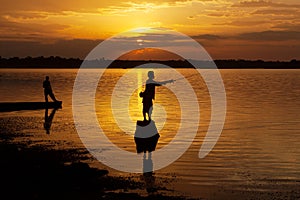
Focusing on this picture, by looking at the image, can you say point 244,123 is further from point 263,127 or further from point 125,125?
point 125,125

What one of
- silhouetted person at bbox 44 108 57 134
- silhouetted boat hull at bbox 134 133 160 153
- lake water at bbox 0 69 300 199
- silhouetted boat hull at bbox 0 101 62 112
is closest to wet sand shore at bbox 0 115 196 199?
lake water at bbox 0 69 300 199

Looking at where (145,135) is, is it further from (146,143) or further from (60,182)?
(60,182)

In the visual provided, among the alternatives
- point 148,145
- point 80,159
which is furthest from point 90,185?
point 148,145

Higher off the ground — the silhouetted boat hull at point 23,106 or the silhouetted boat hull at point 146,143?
the silhouetted boat hull at point 23,106

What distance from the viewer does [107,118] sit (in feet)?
122

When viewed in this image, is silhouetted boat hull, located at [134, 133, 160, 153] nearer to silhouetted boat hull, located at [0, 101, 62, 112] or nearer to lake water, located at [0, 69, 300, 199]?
lake water, located at [0, 69, 300, 199]

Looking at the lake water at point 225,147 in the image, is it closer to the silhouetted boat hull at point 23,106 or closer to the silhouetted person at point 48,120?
the silhouetted person at point 48,120

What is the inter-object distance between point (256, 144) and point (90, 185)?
43.0 feet

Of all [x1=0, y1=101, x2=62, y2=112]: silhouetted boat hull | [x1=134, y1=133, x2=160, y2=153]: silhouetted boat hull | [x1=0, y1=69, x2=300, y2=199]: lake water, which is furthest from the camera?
[x1=0, y1=101, x2=62, y2=112]: silhouetted boat hull

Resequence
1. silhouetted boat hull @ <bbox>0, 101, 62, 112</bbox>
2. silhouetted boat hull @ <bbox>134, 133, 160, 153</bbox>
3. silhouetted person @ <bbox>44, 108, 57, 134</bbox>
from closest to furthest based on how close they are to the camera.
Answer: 1. silhouetted boat hull @ <bbox>134, 133, 160, 153</bbox>
2. silhouetted person @ <bbox>44, 108, 57, 134</bbox>
3. silhouetted boat hull @ <bbox>0, 101, 62, 112</bbox>

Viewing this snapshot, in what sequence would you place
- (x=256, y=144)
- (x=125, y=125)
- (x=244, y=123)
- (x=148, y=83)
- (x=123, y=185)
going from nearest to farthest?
1. (x=123, y=185)
2. (x=148, y=83)
3. (x=256, y=144)
4. (x=125, y=125)
5. (x=244, y=123)

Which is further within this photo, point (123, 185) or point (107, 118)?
point (107, 118)

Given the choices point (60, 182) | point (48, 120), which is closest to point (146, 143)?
point (60, 182)

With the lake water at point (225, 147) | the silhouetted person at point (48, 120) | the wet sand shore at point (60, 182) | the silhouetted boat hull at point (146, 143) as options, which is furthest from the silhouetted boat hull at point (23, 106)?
the wet sand shore at point (60, 182)
